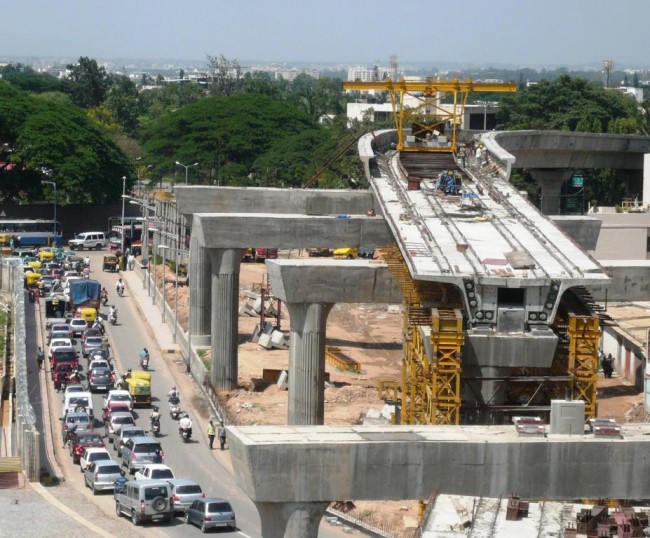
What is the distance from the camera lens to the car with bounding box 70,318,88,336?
85.1 meters

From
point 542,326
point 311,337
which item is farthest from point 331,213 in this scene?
point 542,326

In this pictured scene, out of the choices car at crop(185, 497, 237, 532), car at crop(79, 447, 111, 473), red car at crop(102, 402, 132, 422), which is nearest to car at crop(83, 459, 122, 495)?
car at crop(79, 447, 111, 473)

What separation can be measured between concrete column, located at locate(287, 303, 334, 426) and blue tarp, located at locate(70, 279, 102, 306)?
1597 inches

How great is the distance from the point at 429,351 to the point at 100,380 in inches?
1154

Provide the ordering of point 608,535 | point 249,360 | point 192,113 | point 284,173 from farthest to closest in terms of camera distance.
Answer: point 192,113
point 284,173
point 249,360
point 608,535

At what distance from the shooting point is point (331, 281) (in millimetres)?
51750

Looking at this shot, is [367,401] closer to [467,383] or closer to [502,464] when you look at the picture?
[467,383]

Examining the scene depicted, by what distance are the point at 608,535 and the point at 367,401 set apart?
3802 cm

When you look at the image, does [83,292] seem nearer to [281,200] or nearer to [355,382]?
[355,382]

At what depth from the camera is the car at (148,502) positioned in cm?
4978

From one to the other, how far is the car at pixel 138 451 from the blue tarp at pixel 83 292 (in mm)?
35864

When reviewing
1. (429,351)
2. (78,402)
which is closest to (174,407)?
(78,402)

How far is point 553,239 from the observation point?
53562 millimetres

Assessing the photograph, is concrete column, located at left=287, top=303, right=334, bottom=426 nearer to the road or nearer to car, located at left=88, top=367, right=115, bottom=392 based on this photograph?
the road
